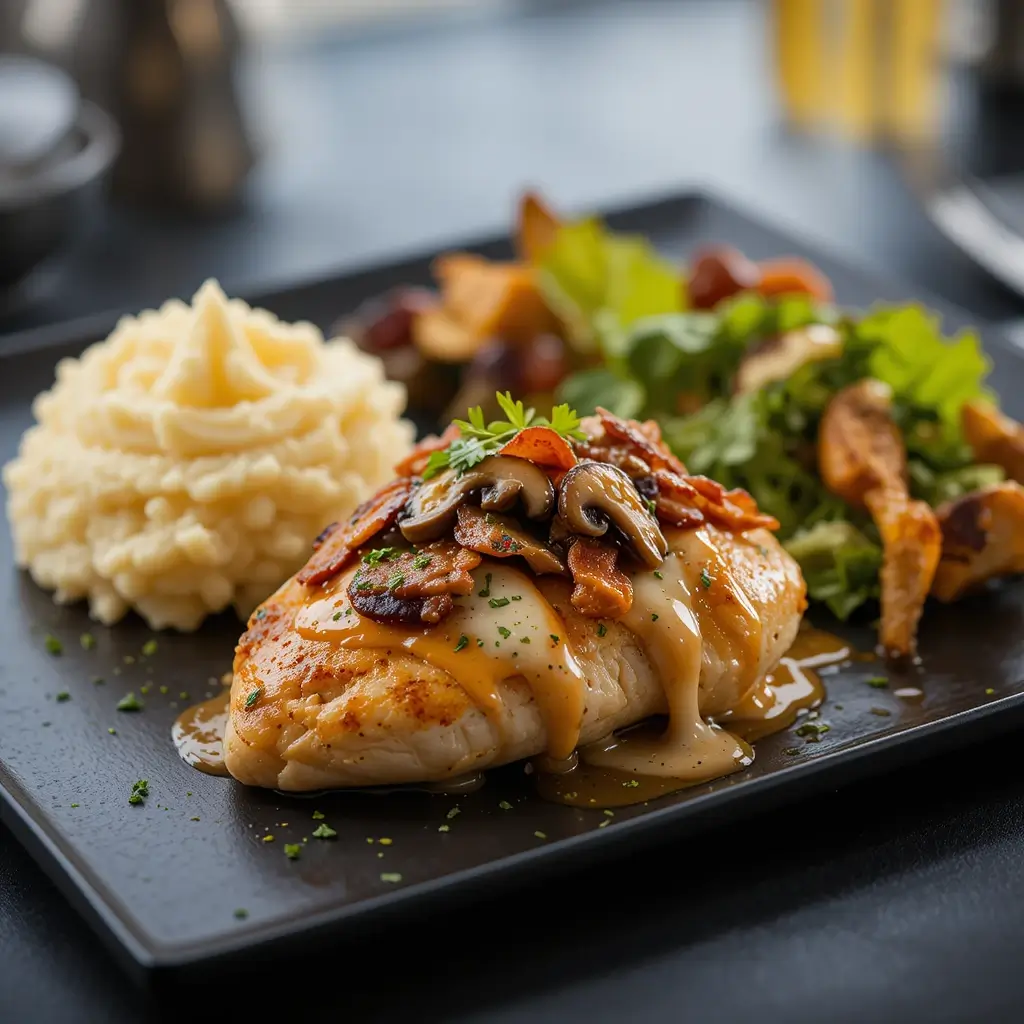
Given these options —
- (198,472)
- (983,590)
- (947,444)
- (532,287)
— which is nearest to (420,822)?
(198,472)

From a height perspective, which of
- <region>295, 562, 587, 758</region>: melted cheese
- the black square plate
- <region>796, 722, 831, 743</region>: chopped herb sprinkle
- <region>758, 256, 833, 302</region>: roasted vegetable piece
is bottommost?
<region>796, 722, 831, 743</region>: chopped herb sprinkle

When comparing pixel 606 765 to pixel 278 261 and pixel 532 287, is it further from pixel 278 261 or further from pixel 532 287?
pixel 278 261

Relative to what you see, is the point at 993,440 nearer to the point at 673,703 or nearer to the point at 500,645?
the point at 673,703

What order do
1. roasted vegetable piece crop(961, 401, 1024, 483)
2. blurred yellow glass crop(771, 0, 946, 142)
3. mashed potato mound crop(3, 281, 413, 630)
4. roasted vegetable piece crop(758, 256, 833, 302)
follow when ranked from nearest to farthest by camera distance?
mashed potato mound crop(3, 281, 413, 630), roasted vegetable piece crop(961, 401, 1024, 483), roasted vegetable piece crop(758, 256, 833, 302), blurred yellow glass crop(771, 0, 946, 142)

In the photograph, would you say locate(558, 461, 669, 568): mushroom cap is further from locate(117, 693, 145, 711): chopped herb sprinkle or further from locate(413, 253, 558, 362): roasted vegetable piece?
locate(413, 253, 558, 362): roasted vegetable piece

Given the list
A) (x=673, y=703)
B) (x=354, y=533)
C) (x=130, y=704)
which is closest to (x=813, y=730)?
(x=673, y=703)

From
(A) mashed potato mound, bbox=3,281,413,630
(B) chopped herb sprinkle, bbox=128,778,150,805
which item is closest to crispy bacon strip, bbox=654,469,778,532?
(A) mashed potato mound, bbox=3,281,413,630
